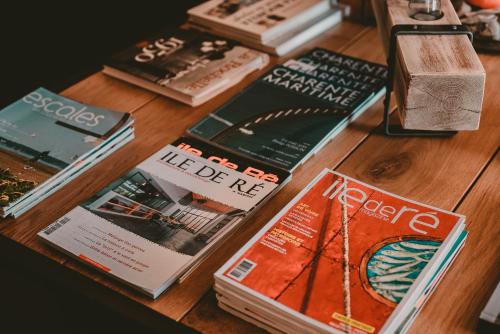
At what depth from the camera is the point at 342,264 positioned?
789mm

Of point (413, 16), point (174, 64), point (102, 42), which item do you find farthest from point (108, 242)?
point (102, 42)

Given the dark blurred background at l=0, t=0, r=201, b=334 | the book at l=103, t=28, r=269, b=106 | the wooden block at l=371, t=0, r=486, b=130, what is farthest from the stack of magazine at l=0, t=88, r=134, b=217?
the dark blurred background at l=0, t=0, r=201, b=334

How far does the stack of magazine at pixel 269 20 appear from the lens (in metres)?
1.41

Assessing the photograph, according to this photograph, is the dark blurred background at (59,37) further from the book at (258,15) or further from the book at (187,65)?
the book at (187,65)

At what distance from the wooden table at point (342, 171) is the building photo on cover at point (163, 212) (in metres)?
0.03

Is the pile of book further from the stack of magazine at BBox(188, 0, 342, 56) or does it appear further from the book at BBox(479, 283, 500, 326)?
the book at BBox(479, 283, 500, 326)

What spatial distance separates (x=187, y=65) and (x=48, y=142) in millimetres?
361

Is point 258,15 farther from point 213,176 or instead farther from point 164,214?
point 164,214

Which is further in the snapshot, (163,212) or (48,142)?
(48,142)

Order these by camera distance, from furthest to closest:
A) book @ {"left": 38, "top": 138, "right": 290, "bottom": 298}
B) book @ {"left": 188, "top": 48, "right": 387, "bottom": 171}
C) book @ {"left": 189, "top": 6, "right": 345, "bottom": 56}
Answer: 1. book @ {"left": 189, "top": 6, "right": 345, "bottom": 56}
2. book @ {"left": 188, "top": 48, "right": 387, "bottom": 171}
3. book @ {"left": 38, "top": 138, "right": 290, "bottom": 298}

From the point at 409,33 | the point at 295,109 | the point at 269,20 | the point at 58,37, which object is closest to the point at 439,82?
the point at 409,33

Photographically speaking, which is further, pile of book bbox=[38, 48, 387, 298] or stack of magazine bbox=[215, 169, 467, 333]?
pile of book bbox=[38, 48, 387, 298]

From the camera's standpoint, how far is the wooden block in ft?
3.10

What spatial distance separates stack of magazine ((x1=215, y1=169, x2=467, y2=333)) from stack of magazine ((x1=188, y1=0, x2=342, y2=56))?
1.95ft
